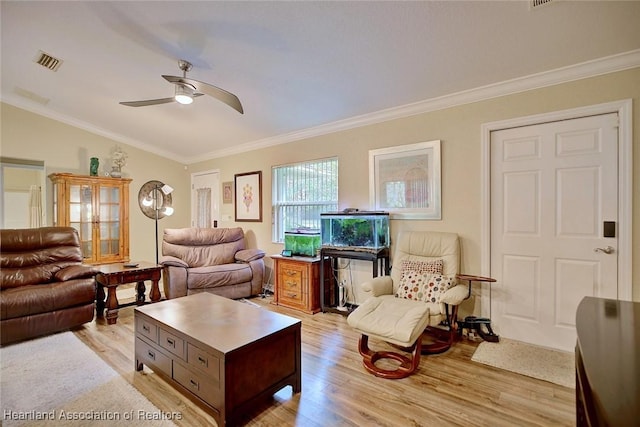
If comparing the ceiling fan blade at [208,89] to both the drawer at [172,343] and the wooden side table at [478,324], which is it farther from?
the wooden side table at [478,324]

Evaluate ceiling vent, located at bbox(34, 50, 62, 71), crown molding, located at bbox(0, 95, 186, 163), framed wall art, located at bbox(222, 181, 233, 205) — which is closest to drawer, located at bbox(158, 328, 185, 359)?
ceiling vent, located at bbox(34, 50, 62, 71)

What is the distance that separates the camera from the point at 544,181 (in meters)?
2.64

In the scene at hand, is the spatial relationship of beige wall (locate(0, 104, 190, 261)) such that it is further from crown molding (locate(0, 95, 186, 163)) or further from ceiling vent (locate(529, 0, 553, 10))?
ceiling vent (locate(529, 0, 553, 10))

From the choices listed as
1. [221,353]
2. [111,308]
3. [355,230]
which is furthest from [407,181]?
[111,308]

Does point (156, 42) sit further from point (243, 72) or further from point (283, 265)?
point (283, 265)

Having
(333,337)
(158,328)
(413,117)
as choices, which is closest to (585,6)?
(413,117)

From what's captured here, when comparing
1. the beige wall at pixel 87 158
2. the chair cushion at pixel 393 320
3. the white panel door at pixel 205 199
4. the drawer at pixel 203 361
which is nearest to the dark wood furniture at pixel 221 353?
the drawer at pixel 203 361

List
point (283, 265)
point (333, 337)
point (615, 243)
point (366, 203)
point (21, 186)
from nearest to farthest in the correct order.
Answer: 1. point (615, 243)
2. point (333, 337)
3. point (366, 203)
4. point (283, 265)
5. point (21, 186)

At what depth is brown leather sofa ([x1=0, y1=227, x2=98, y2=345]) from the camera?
2758 millimetres

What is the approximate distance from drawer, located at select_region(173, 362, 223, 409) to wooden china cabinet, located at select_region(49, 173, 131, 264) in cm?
399

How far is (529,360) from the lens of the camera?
2.41 metres

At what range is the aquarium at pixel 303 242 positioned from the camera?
13.1 ft

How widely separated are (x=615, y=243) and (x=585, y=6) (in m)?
1.73

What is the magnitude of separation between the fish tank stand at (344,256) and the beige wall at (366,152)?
0.90 feet
